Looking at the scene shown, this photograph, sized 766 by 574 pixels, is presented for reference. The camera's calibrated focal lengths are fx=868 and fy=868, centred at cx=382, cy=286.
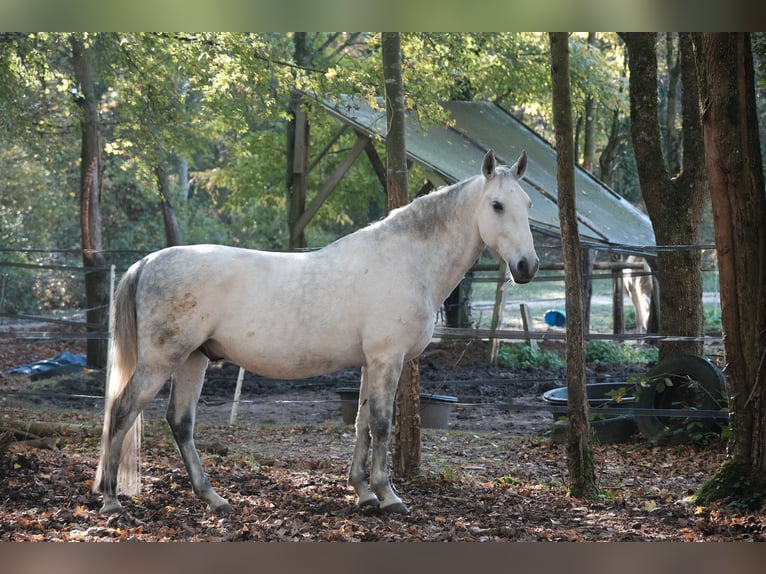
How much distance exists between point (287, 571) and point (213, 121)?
7807 millimetres

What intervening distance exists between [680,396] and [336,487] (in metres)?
3.20

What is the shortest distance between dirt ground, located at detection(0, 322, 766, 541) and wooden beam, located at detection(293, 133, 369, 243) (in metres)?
2.84

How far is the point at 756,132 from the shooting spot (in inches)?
183

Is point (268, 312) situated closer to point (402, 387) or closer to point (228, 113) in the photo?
point (402, 387)

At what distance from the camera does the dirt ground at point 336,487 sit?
13.5 ft

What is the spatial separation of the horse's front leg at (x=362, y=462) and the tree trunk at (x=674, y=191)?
11.3 feet

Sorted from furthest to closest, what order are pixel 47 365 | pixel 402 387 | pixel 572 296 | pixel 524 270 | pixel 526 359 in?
pixel 526 359 < pixel 47 365 < pixel 402 387 < pixel 572 296 < pixel 524 270

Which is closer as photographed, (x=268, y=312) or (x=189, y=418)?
(x=268, y=312)

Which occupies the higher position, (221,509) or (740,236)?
(740,236)

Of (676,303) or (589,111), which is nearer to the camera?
(676,303)

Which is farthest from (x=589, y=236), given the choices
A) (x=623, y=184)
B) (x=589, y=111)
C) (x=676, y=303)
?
(x=623, y=184)

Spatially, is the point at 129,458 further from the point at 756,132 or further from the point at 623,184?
the point at 623,184

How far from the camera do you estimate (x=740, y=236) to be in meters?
4.57

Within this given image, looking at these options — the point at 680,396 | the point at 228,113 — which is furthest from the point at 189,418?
the point at 228,113
